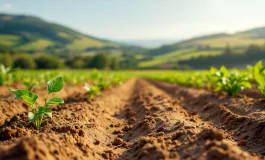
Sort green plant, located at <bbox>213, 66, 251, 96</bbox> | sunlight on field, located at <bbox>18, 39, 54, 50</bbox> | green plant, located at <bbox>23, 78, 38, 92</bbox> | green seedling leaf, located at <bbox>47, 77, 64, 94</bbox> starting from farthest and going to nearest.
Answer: sunlight on field, located at <bbox>18, 39, 54, 50</bbox>
green plant, located at <bbox>213, 66, 251, 96</bbox>
green plant, located at <bbox>23, 78, 38, 92</bbox>
green seedling leaf, located at <bbox>47, 77, 64, 94</bbox>

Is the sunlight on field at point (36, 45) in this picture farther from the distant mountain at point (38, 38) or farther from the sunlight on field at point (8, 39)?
the sunlight on field at point (8, 39)

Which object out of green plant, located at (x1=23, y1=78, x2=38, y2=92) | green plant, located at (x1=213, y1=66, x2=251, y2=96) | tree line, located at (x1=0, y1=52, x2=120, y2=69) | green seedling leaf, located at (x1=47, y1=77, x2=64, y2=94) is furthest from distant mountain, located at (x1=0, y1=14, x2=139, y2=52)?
green seedling leaf, located at (x1=47, y1=77, x2=64, y2=94)

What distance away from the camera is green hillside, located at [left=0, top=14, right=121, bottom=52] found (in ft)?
431

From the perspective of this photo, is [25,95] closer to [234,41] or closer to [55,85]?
[55,85]

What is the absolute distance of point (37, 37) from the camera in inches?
6181

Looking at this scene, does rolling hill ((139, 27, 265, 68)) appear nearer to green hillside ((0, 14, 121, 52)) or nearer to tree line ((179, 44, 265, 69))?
tree line ((179, 44, 265, 69))

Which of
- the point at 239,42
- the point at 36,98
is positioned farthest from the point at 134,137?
the point at 239,42

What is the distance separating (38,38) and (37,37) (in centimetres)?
290

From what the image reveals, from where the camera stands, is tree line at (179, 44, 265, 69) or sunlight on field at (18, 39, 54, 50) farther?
sunlight on field at (18, 39, 54, 50)

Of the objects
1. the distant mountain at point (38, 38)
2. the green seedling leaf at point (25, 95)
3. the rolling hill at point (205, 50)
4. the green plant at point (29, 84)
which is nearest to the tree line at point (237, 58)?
the rolling hill at point (205, 50)

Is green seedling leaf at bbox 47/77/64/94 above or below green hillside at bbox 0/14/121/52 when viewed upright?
below

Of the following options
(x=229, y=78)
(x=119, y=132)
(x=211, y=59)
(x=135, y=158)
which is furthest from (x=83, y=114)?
(x=211, y=59)

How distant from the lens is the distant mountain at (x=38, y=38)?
131750 mm

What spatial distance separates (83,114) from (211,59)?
70.4 metres
